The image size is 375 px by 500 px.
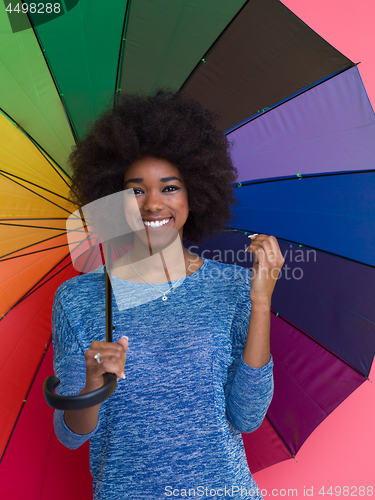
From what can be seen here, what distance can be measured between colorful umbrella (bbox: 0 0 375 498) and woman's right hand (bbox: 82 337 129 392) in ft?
1.81

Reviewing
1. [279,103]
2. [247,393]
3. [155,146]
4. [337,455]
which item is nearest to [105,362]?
[247,393]

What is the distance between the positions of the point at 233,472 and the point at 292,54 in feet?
4.85

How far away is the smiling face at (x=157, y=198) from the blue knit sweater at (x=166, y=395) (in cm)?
25

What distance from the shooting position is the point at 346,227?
161cm

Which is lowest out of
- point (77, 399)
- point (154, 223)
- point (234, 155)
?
point (77, 399)

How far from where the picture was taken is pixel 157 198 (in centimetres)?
148

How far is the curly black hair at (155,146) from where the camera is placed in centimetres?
156

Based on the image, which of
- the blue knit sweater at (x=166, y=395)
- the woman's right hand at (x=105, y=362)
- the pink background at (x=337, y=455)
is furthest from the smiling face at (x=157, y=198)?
the pink background at (x=337, y=455)

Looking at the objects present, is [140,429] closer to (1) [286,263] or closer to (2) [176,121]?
(1) [286,263]

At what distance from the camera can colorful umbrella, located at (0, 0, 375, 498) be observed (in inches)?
54.3

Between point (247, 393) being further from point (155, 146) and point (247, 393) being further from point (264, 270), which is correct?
point (155, 146)

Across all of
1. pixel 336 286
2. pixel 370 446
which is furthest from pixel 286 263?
pixel 370 446

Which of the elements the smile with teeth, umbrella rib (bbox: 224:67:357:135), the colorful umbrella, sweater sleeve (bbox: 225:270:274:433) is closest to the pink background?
the colorful umbrella

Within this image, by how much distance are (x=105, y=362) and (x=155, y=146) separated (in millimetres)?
864
